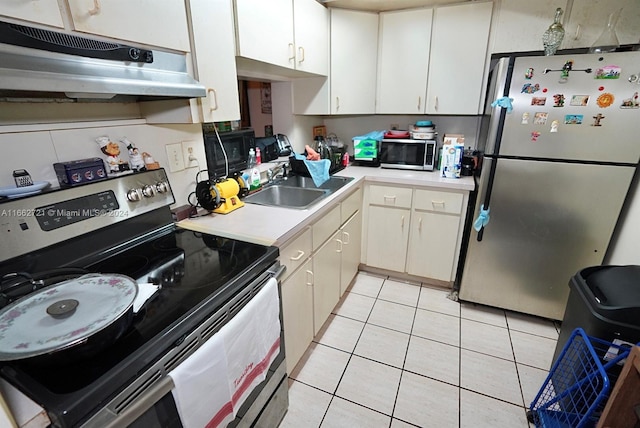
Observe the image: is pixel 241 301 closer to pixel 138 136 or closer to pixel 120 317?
pixel 120 317

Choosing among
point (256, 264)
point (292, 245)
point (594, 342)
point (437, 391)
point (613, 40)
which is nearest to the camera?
point (256, 264)

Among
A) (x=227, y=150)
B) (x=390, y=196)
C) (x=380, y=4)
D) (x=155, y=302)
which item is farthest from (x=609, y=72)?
(x=155, y=302)

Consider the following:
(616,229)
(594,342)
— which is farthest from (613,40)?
(594,342)

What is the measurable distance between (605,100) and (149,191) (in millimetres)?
2276

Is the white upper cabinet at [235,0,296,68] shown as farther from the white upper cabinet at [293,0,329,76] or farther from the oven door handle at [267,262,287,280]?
the oven door handle at [267,262,287,280]

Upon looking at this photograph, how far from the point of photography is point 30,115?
969 millimetres

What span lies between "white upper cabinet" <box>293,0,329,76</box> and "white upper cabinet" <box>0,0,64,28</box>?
129 centimetres

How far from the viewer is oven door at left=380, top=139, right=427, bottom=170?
241cm

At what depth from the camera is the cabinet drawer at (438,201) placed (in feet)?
7.07

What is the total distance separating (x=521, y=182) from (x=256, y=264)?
1.68 metres

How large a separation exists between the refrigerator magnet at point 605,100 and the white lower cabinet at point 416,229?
0.84 metres

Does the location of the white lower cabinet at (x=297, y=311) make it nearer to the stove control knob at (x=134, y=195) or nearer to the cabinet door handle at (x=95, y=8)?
the stove control knob at (x=134, y=195)

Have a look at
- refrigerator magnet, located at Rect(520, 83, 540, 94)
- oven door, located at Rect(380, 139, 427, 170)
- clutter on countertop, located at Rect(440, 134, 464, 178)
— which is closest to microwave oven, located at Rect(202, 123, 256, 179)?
oven door, located at Rect(380, 139, 427, 170)

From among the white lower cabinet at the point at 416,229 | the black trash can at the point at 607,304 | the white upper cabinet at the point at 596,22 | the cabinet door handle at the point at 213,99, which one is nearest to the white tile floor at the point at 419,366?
the white lower cabinet at the point at 416,229
